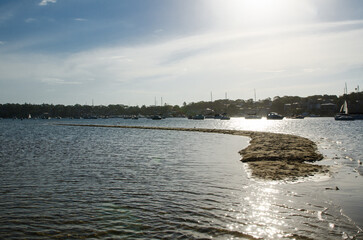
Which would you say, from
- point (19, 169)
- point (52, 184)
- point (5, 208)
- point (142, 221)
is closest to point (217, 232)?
point (142, 221)

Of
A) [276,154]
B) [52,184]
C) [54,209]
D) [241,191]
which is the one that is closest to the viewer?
[54,209]

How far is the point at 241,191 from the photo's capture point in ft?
53.5

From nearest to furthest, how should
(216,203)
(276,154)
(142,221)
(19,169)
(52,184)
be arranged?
1. (142,221)
2. (216,203)
3. (52,184)
4. (19,169)
5. (276,154)

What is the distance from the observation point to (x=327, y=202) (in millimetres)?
14023

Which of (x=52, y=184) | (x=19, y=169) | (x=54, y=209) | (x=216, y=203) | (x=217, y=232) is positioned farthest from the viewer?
(x=19, y=169)

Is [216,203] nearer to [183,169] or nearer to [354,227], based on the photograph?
[354,227]

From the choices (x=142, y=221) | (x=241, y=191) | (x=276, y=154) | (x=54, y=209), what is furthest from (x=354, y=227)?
(x=276, y=154)

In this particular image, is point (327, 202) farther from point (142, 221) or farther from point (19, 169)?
point (19, 169)

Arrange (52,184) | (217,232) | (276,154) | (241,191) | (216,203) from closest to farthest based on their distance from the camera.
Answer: (217,232) < (216,203) < (241,191) < (52,184) < (276,154)

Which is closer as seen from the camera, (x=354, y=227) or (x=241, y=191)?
(x=354, y=227)

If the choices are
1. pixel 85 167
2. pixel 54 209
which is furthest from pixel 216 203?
pixel 85 167

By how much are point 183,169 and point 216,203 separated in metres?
9.67

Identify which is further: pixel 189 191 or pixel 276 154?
pixel 276 154

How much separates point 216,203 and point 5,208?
30.8ft
